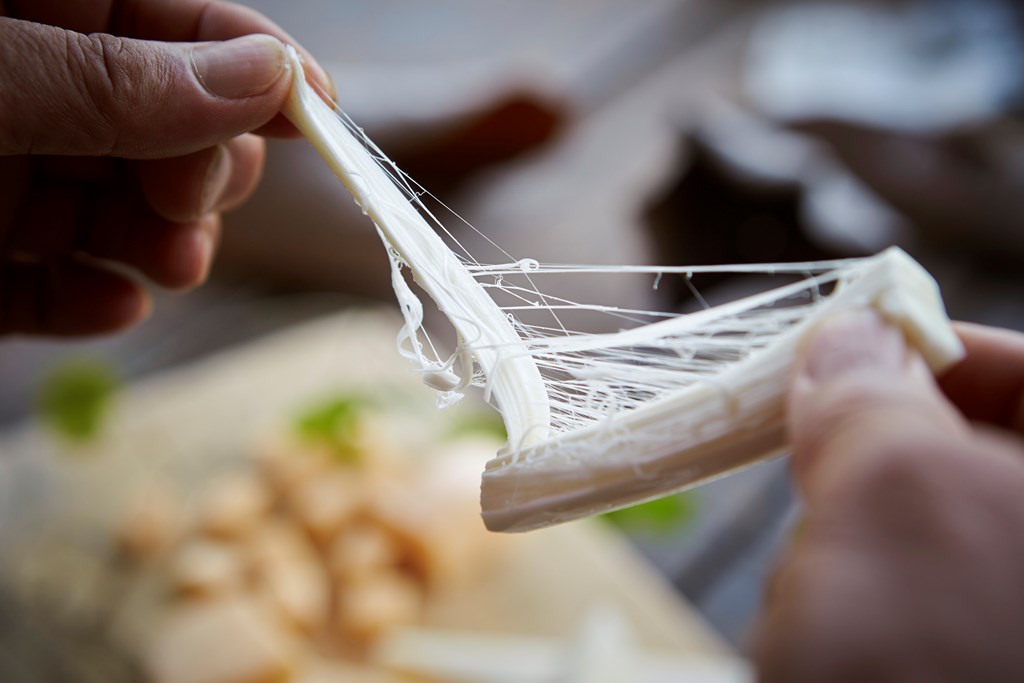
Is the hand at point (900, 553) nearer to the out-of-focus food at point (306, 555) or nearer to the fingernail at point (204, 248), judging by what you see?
the fingernail at point (204, 248)

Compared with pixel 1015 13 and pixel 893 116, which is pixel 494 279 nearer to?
pixel 893 116

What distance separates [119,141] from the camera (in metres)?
0.38

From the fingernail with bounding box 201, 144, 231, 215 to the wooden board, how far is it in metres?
0.46

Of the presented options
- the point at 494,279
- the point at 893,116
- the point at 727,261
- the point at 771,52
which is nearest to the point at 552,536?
the point at 494,279


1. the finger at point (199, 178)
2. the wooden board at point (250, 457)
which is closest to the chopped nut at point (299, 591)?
the wooden board at point (250, 457)

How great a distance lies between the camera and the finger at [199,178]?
0.49 metres

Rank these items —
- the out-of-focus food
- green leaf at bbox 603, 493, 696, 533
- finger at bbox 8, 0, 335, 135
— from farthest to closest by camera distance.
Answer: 1. green leaf at bbox 603, 493, 696, 533
2. the out-of-focus food
3. finger at bbox 8, 0, 335, 135

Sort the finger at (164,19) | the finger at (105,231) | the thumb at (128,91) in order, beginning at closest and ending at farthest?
the thumb at (128,91), the finger at (164,19), the finger at (105,231)

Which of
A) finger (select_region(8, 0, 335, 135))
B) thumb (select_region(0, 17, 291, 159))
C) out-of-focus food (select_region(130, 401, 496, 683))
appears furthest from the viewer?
out-of-focus food (select_region(130, 401, 496, 683))

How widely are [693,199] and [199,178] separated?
3.37ft

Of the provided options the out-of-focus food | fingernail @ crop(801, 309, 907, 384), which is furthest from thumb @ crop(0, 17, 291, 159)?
the out-of-focus food

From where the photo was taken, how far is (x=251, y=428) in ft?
3.37

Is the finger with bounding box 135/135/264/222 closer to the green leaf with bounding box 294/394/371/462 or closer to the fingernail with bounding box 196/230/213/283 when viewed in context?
the fingernail with bounding box 196/230/213/283

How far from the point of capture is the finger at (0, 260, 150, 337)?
2.00 feet
